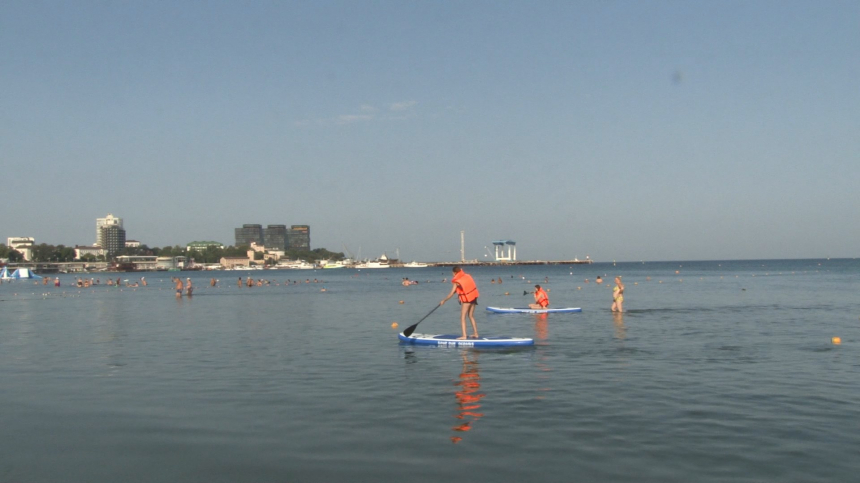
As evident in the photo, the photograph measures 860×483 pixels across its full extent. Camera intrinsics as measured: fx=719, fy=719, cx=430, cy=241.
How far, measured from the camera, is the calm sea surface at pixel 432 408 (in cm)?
904

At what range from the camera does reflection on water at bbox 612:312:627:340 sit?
78.6 ft

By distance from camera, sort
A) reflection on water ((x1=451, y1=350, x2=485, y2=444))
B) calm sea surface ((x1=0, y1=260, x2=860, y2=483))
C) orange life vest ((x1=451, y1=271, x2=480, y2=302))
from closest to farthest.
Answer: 1. calm sea surface ((x1=0, y1=260, x2=860, y2=483))
2. reflection on water ((x1=451, y1=350, x2=485, y2=444))
3. orange life vest ((x1=451, y1=271, x2=480, y2=302))

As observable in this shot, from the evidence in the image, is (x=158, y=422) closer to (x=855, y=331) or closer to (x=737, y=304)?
(x=855, y=331)

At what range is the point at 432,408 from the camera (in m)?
12.4

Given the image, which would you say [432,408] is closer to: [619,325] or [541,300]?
[619,325]

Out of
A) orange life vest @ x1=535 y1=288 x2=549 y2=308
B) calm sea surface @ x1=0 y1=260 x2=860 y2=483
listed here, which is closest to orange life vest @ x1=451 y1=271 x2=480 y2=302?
calm sea surface @ x1=0 y1=260 x2=860 y2=483

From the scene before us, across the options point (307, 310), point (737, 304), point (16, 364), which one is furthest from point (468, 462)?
point (737, 304)

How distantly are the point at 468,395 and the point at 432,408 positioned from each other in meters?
1.29

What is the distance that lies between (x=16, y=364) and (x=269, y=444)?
38.9 ft

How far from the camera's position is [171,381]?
15.5 meters

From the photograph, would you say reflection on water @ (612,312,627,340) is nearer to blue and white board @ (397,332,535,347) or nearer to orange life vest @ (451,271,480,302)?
blue and white board @ (397,332,535,347)

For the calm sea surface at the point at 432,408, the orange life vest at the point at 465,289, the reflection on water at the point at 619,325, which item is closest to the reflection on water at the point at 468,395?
the calm sea surface at the point at 432,408

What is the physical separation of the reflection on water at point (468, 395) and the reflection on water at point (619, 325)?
7.43 m

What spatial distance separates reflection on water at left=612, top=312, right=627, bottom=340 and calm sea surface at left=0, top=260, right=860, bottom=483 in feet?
1.04
